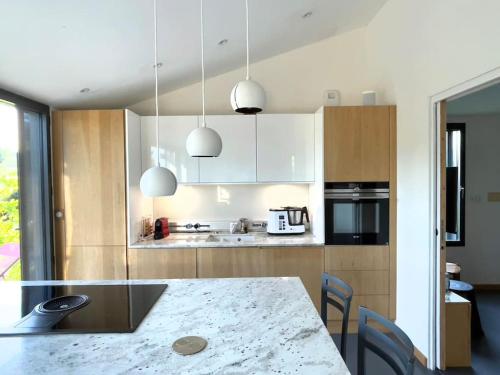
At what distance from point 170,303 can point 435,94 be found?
225cm

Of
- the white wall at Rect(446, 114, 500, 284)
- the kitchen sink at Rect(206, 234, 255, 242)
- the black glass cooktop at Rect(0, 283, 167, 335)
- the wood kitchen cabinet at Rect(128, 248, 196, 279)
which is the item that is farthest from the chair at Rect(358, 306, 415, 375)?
the white wall at Rect(446, 114, 500, 284)

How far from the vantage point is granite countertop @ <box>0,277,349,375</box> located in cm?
104

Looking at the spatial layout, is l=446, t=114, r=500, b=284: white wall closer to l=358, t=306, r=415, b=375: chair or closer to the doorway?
l=358, t=306, r=415, b=375: chair

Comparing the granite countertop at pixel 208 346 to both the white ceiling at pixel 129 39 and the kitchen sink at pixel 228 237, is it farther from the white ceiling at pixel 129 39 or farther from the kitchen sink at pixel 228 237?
the kitchen sink at pixel 228 237

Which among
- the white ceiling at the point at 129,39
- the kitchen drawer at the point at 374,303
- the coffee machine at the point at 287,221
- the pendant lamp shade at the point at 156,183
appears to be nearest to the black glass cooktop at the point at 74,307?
the pendant lamp shade at the point at 156,183

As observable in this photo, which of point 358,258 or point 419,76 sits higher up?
point 419,76

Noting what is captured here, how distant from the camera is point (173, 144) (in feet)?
10.3

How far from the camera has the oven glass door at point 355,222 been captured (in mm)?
2939

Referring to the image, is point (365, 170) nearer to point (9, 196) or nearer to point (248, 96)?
point (248, 96)

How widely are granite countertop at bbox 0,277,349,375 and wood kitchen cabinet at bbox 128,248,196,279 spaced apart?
4.44ft

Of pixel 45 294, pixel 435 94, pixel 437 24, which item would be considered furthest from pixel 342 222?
pixel 45 294

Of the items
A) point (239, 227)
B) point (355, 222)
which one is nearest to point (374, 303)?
point (355, 222)

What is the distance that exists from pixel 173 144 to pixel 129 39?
1169mm

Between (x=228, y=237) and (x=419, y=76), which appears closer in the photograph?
(x=419, y=76)
